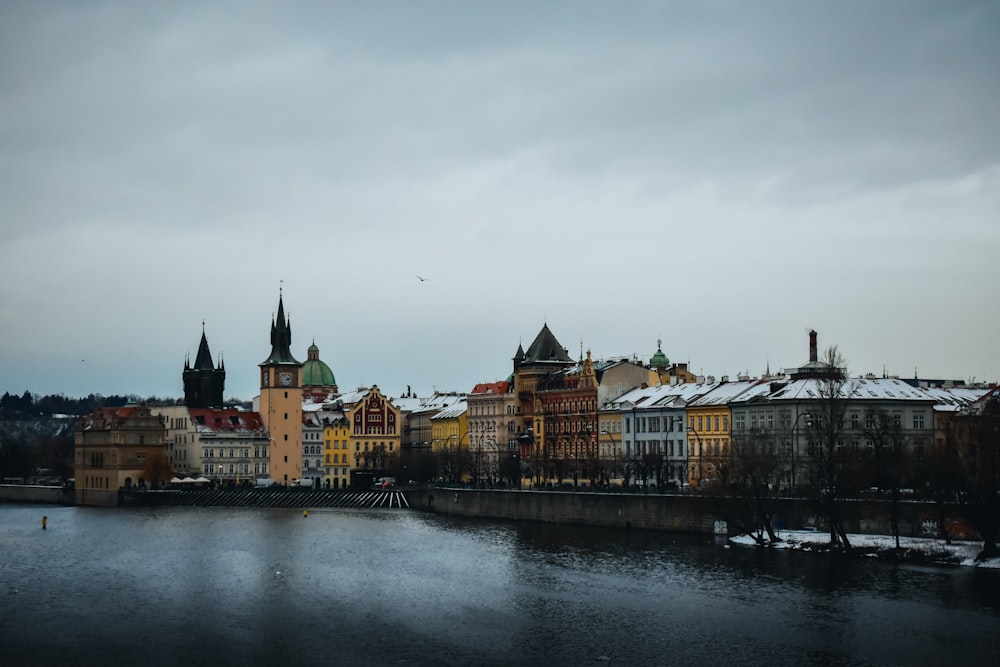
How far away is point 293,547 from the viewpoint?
90.5m

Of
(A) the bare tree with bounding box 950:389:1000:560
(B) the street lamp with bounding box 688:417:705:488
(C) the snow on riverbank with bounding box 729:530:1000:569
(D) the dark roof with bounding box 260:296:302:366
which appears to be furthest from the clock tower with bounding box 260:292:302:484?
(A) the bare tree with bounding box 950:389:1000:560

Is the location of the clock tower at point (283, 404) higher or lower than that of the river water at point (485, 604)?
higher

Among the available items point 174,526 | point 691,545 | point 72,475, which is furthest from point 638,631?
point 72,475

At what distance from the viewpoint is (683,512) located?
9056 centimetres

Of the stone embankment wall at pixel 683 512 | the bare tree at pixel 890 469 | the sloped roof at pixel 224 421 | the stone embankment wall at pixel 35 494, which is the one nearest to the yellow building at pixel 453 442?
the sloped roof at pixel 224 421

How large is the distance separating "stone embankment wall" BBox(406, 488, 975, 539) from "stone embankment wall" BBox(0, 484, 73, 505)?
58510mm

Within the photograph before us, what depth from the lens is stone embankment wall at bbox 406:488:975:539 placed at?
78062 mm

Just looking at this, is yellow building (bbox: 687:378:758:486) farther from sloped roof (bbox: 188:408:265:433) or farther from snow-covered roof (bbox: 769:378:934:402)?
sloped roof (bbox: 188:408:265:433)

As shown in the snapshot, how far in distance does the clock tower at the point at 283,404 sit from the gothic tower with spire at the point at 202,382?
61.1 feet

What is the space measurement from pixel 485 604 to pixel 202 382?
128m

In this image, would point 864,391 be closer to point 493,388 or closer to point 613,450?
point 613,450

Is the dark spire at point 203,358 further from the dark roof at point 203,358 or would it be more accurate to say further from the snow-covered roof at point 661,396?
the snow-covered roof at point 661,396

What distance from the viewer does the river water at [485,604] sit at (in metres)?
51.4

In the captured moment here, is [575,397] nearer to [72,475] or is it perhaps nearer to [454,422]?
[454,422]
